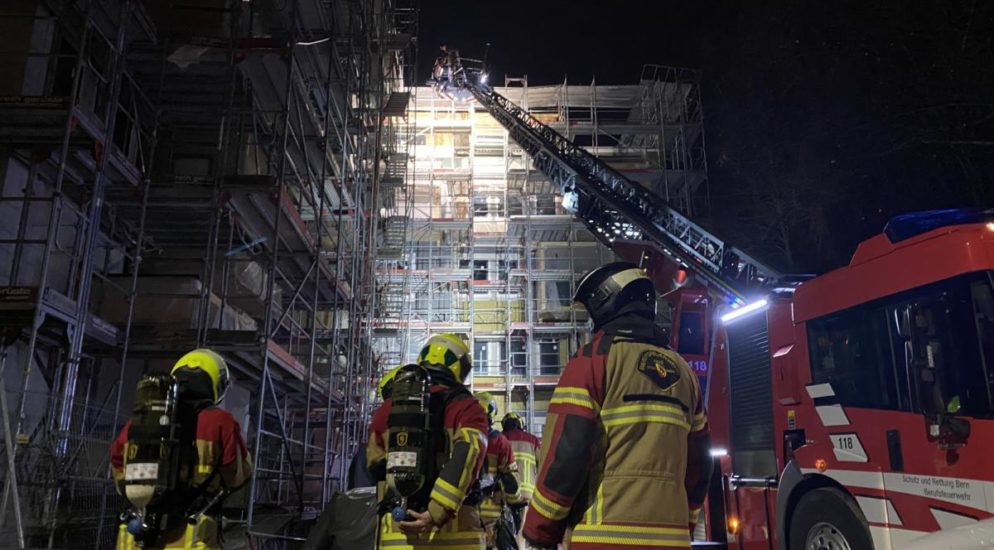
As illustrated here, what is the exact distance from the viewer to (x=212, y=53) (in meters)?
9.85

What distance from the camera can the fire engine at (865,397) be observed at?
4973mm

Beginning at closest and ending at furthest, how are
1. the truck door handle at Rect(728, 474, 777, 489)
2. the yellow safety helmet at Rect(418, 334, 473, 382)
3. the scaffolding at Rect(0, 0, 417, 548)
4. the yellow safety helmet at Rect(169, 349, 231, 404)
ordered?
the yellow safety helmet at Rect(169, 349, 231, 404) < the yellow safety helmet at Rect(418, 334, 473, 382) < the scaffolding at Rect(0, 0, 417, 548) < the truck door handle at Rect(728, 474, 777, 489)

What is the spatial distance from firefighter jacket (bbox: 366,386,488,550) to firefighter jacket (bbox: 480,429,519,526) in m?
1.97

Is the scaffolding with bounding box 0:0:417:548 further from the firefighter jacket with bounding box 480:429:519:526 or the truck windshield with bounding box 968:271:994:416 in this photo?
the truck windshield with bounding box 968:271:994:416

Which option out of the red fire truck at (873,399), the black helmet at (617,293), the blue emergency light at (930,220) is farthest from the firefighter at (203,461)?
the blue emergency light at (930,220)

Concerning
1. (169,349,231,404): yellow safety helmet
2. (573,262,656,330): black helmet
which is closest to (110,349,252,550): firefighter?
(169,349,231,404): yellow safety helmet

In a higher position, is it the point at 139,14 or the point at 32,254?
the point at 139,14

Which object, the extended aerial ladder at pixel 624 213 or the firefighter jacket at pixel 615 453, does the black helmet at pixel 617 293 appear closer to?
the firefighter jacket at pixel 615 453

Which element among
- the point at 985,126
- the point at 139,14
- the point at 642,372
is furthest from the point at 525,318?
the point at 642,372

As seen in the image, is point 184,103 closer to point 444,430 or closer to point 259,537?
point 259,537

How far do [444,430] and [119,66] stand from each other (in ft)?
21.9

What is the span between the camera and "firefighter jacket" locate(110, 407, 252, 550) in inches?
164

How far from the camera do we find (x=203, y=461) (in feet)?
14.0

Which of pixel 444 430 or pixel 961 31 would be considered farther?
pixel 961 31
